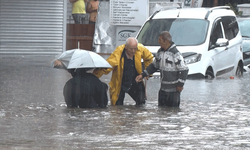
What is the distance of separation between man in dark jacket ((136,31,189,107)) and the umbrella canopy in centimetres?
80

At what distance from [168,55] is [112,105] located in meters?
1.40

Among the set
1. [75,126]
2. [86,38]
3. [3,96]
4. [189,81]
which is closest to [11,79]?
[3,96]

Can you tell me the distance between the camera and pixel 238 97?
11648mm

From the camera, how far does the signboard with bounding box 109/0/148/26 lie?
63.9ft

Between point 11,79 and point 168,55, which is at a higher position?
point 168,55

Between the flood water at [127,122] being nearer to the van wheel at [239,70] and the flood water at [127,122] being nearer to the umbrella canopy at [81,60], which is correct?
the umbrella canopy at [81,60]

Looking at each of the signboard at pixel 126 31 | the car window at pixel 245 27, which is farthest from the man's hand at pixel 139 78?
the car window at pixel 245 27

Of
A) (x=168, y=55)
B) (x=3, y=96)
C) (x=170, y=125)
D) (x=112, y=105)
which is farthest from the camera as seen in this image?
(x=3, y=96)

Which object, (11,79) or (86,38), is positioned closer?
(11,79)

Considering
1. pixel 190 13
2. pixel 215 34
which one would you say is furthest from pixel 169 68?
pixel 190 13

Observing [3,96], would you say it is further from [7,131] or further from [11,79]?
[7,131]

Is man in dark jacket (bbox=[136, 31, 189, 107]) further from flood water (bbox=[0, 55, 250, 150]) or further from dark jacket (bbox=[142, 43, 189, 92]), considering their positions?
flood water (bbox=[0, 55, 250, 150])

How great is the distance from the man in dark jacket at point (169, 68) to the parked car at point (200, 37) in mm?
4254

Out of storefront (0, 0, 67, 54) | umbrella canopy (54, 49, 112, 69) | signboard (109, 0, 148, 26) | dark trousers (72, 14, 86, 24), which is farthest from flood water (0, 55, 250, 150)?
dark trousers (72, 14, 86, 24)
